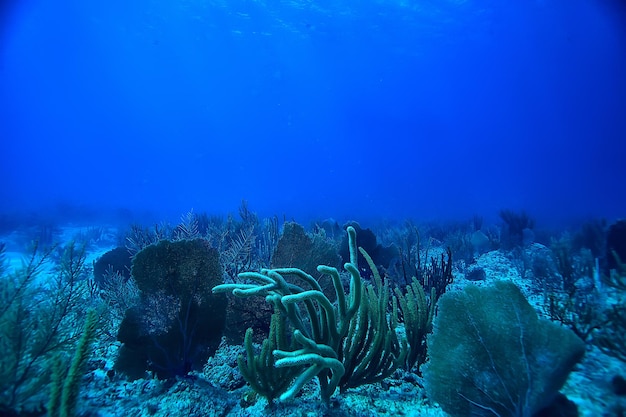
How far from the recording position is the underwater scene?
2055 mm

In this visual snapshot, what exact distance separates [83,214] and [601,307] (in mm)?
39632

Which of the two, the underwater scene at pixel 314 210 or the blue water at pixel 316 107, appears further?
the blue water at pixel 316 107

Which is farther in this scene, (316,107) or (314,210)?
(316,107)

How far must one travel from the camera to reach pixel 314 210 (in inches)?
2355

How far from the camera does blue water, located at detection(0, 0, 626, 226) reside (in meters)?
52.0

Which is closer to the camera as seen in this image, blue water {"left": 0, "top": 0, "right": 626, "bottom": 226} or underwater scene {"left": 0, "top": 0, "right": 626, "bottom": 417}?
underwater scene {"left": 0, "top": 0, "right": 626, "bottom": 417}

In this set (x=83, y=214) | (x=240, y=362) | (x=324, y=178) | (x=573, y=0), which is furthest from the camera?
(x=324, y=178)

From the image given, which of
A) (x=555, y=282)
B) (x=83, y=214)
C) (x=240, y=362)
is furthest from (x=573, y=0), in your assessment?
(x=83, y=214)

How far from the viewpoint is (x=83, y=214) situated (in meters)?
30.8

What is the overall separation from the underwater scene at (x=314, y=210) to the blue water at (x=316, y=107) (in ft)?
3.34

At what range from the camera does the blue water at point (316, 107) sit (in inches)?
2046

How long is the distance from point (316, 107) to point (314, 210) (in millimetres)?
76600

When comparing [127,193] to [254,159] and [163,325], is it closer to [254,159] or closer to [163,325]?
[254,159]

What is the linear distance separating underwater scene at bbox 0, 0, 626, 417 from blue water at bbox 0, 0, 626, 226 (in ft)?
3.34
